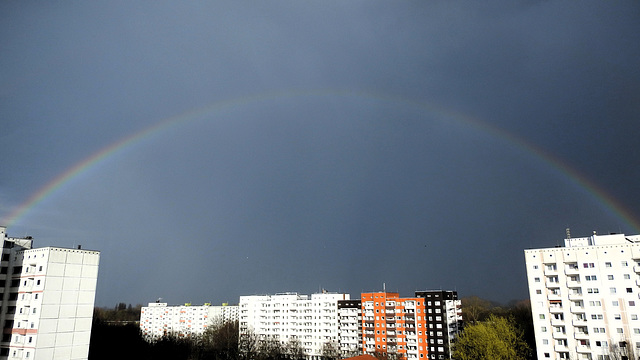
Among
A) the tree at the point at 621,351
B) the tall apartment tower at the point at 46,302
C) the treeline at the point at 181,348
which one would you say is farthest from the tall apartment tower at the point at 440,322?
the tall apartment tower at the point at 46,302

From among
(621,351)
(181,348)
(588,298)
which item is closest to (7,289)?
(181,348)

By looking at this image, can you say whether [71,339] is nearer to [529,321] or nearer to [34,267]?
[34,267]

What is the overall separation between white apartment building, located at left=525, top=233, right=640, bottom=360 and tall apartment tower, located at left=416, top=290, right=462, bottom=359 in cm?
2368

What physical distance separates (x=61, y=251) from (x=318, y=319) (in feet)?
172

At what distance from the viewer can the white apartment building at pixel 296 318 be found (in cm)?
8025

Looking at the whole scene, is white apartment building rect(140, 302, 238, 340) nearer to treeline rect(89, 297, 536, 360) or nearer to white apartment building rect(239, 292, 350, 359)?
treeline rect(89, 297, 536, 360)

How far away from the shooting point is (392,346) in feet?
226

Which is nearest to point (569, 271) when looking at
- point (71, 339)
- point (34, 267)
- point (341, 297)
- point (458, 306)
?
point (458, 306)

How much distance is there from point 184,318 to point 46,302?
83864 millimetres

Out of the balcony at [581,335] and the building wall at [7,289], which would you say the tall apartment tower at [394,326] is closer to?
the balcony at [581,335]

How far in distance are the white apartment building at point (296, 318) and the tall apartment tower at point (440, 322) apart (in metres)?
19.5

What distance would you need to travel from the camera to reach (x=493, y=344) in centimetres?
4319

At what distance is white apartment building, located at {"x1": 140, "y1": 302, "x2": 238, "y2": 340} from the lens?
114812 millimetres

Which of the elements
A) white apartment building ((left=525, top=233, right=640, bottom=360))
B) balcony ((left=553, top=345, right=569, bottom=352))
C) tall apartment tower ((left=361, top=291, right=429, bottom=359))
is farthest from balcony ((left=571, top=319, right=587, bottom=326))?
tall apartment tower ((left=361, top=291, right=429, bottom=359))
